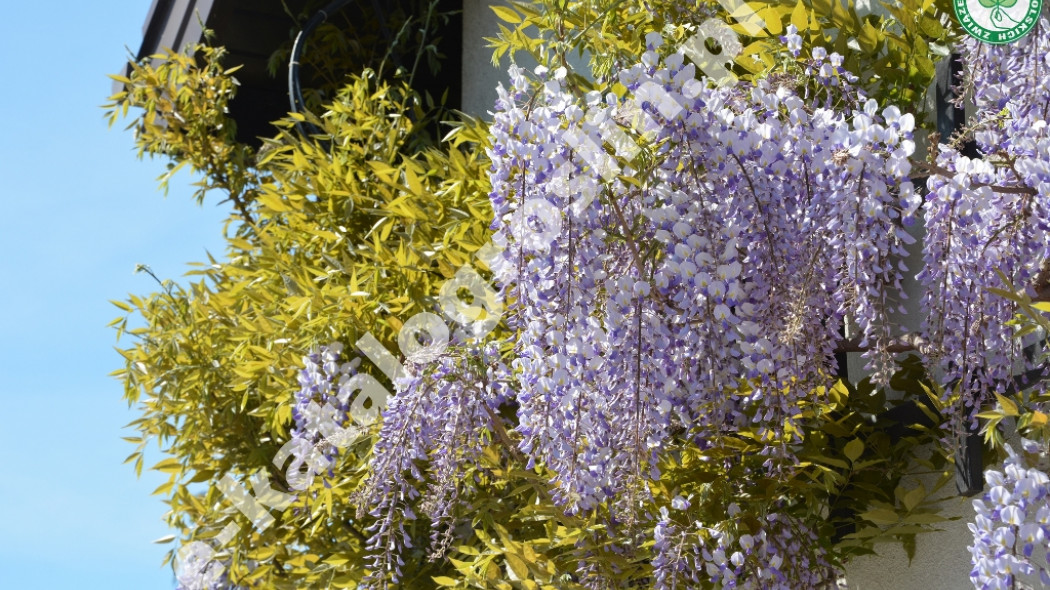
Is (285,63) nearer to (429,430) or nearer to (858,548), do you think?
(429,430)

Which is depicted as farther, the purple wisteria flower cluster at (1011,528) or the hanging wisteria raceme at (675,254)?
the hanging wisteria raceme at (675,254)

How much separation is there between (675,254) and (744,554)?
74 centimetres

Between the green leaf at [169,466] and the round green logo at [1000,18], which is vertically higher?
the round green logo at [1000,18]

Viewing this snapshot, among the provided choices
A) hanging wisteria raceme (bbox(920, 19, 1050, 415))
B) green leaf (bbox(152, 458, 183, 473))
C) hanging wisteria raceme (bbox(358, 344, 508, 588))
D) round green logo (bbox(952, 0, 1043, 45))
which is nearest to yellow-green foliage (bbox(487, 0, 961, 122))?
round green logo (bbox(952, 0, 1043, 45))

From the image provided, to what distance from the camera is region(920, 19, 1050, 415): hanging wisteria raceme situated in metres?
2.10

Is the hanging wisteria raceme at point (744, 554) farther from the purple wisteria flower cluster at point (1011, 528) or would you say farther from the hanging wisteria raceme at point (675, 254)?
the purple wisteria flower cluster at point (1011, 528)

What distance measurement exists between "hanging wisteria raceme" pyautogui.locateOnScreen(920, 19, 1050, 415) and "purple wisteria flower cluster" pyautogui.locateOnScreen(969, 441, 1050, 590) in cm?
30

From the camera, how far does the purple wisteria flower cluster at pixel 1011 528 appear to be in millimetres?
1958

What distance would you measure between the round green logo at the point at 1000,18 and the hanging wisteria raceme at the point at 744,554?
1.12 meters

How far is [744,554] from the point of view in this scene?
101 inches

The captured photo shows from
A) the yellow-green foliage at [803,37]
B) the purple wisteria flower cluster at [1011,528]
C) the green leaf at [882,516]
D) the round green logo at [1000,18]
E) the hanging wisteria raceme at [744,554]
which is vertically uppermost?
the yellow-green foliage at [803,37]

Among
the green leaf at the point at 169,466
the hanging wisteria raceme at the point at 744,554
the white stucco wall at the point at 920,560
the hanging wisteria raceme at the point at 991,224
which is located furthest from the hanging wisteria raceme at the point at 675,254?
the green leaf at the point at 169,466

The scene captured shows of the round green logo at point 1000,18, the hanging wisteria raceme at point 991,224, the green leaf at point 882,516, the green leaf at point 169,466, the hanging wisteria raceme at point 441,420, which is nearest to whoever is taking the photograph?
the hanging wisteria raceme at point 991,224

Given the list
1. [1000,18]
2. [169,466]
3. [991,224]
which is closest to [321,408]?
[169,466]
